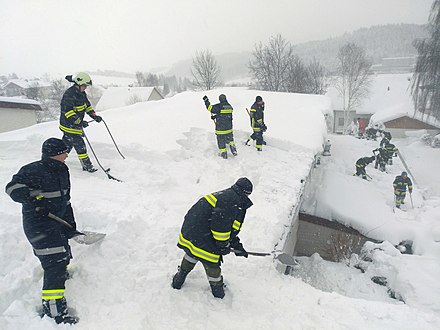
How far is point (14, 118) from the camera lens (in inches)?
623

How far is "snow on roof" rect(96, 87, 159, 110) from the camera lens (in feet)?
137

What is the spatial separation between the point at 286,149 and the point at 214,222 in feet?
20.2

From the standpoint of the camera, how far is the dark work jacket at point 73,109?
208 inches

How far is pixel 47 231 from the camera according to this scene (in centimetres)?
278

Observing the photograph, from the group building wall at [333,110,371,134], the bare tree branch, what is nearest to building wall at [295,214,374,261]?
the bare tree branch

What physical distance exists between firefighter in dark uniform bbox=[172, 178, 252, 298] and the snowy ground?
460 millimetres

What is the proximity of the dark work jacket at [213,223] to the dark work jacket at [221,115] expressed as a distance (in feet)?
14.1

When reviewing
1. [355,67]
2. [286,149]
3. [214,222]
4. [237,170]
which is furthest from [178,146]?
[355,67]

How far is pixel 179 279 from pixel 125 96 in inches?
1716

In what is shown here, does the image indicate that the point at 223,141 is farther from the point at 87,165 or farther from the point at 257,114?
the point at 87,165

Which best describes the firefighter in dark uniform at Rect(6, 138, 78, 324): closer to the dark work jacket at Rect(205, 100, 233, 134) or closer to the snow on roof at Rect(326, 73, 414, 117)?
the dark work jacket at Rect(205, 100, 233, 134)

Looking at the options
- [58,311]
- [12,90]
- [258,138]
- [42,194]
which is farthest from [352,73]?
[12,90]

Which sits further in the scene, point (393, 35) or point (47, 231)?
point (393, 35)

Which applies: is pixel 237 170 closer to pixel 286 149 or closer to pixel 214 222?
pixel 286 149
